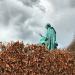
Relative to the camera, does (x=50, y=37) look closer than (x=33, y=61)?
No

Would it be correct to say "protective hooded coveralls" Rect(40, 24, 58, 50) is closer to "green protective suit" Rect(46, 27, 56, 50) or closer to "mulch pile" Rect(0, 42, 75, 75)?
"green protective suit" Rect(46, 27, 56, 50)

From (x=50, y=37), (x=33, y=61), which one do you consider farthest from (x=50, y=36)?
(x=33, y=61)

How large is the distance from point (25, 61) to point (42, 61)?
0.77m

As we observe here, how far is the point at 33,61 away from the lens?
2048cm

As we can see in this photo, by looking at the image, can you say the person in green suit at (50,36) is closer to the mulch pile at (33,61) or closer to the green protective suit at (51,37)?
the green protective suit at (51,37)

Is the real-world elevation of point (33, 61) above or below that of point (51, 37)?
below

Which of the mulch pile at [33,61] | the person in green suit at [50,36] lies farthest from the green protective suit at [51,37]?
the mulch pile at [33,61]

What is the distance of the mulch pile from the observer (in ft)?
66.8

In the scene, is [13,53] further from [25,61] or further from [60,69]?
[60,69]

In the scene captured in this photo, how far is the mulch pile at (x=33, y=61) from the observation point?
20359 millimetres

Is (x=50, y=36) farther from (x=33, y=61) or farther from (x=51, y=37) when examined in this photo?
(x=33, y=61)

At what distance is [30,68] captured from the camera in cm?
2041

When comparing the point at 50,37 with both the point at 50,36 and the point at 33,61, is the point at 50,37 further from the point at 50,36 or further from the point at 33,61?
the point at 33,61

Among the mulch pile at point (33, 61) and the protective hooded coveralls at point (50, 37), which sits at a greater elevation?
the protective hooded coveralls at point (50, 37)
